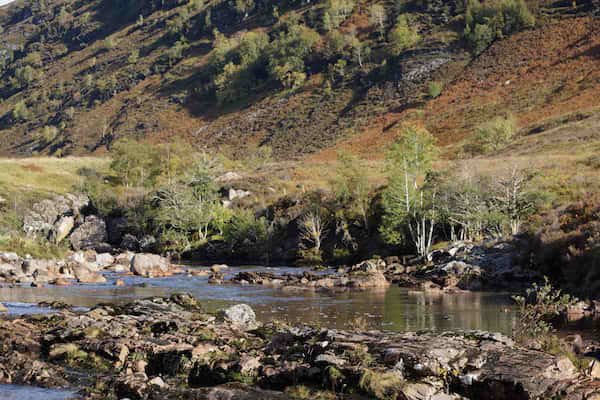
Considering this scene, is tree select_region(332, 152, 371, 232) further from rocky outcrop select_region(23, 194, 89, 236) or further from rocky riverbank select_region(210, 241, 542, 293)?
rocky outcrop select_region(23, 194, 89, 236)

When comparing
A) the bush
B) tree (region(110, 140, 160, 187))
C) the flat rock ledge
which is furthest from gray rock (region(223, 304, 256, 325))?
the bush

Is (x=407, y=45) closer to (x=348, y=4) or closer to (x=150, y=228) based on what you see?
(x=348, y=4)

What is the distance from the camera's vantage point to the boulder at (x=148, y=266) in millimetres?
42969

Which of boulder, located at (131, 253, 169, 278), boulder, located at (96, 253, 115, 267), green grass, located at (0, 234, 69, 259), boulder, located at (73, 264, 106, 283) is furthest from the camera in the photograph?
boulder, located at (96, 253, 115, 267)

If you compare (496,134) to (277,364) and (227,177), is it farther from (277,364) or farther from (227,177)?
(277,364)

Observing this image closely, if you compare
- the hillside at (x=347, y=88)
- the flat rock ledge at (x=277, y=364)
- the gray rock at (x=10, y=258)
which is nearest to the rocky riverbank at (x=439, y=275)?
the gray rock at (x=10, y=258)

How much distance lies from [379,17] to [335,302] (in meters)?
143

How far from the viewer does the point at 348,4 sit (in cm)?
17675

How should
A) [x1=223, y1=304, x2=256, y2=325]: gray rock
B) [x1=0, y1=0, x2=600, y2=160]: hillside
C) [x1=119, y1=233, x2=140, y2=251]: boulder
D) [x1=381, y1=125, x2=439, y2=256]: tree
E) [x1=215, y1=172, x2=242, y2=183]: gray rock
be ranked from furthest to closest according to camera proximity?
1. [x1=0, y1=0, x2=600, y2=160]: hillside
2. [x1=215, y1=172, x2=242, y2=183]: gray rock
3. [x1=119, y1=233, x2=140, y2=251]: boulder
4. [x1=381, y1=125, x2=439, y2=256]: tree
5. [x1=223, y1=304, x2=256, y2=325]: gray rock

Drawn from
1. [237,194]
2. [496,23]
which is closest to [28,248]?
[237,194]

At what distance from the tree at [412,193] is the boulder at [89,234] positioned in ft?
122

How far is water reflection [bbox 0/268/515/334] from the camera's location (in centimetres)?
2181

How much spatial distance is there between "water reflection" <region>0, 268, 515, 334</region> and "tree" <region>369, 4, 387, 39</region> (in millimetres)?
134286

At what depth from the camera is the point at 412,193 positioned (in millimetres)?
46000
